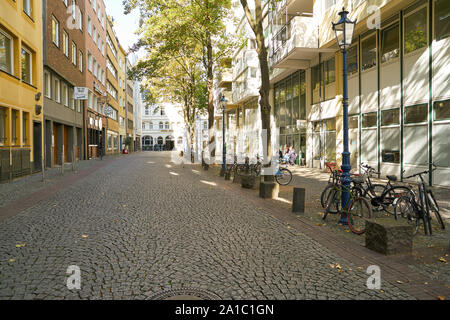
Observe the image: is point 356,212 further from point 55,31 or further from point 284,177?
point 55,31

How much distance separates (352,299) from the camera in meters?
3.66

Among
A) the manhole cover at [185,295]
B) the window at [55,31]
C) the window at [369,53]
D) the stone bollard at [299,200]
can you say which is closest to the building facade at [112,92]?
the window at [55,31]

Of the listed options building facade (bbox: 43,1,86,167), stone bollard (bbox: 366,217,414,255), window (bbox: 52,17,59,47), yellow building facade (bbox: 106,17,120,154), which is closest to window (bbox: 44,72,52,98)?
building facade (bbox: 43,1,86,167)

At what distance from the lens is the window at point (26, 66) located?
1717 cm

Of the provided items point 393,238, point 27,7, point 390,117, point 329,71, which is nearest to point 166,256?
point 393,238

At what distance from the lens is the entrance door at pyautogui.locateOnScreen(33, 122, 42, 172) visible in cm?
1842

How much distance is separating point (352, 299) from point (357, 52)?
16.0 metres

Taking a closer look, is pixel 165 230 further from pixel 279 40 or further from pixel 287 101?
pixel 287 101

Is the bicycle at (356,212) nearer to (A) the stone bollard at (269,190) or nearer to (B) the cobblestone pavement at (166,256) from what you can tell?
(B) the cobblestone pavement at (166,256)

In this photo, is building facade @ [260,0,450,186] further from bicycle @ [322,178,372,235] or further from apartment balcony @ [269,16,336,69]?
bicycle @ [322,178,372,235]

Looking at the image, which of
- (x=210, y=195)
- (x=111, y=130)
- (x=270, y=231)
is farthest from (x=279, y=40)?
(x=111, y=130)

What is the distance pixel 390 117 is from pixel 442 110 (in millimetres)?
2803

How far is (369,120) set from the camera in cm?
1623

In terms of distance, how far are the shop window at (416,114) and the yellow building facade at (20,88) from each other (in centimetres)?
1525
